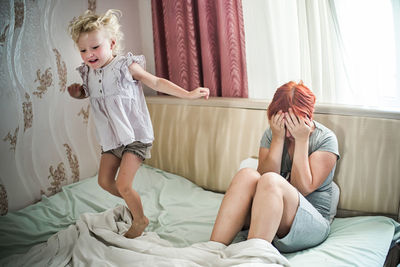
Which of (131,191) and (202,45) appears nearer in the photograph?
(131,191)

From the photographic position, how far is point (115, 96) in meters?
1.05

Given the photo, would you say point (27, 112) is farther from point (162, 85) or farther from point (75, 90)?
point (162, 85)

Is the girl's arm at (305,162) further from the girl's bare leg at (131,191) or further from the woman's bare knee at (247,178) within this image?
the girl's bare leg at (131,191)

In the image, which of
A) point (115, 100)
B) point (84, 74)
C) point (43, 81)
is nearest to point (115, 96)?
point (115, 100)

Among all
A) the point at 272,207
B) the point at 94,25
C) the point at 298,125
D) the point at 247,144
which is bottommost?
the point at 272,207

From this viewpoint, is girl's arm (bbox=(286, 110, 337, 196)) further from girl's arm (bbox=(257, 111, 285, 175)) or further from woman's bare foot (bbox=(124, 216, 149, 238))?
woman's bare foot (bbox=(124, 216, 149, 238))

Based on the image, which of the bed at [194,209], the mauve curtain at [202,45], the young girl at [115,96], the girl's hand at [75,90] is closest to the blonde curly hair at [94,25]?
the young girl at [115,96]

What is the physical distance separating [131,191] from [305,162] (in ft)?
1.83

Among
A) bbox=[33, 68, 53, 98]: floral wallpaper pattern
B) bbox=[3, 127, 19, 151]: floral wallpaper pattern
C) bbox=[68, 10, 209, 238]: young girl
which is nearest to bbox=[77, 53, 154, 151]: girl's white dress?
bbox=[68, 10, 209, 238]: young girl

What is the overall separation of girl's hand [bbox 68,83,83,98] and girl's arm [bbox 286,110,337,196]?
64cm

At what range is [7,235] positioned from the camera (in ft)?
3.37

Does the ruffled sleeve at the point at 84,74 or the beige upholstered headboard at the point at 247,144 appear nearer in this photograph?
the ruffled sleeve at the point at 84,74

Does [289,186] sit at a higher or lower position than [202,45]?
lower

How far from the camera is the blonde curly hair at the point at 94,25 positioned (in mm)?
981
